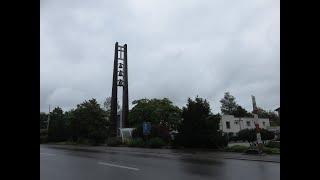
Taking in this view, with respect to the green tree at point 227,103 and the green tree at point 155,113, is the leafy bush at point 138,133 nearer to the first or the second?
the green tree at point 155,113

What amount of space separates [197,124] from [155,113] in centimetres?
4828

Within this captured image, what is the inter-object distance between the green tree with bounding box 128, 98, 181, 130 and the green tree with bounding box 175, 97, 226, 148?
46.1 metres

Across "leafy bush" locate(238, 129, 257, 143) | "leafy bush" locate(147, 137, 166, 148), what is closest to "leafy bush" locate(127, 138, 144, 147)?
"leafy bush" locate(147, 137, 166, 148)

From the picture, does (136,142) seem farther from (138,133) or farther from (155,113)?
(155,113)

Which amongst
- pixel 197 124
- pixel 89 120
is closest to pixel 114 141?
pixel 89 120

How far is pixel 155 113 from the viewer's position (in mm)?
80500

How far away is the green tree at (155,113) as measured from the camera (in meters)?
80.3

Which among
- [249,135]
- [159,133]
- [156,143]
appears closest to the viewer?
[156,143]

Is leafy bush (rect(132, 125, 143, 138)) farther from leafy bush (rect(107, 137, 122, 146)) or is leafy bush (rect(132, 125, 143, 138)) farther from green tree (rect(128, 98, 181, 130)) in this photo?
green tree (rect(128, 98, 181, 130))

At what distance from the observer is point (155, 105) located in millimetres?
81938

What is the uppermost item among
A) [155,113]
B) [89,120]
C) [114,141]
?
[155,113]
